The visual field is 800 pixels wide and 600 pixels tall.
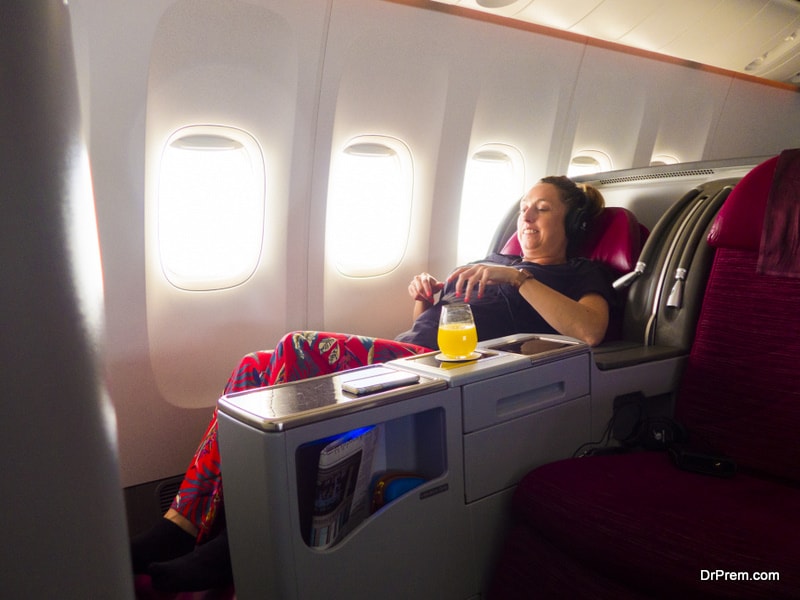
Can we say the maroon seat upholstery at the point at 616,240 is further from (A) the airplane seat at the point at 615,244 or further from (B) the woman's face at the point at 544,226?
(B) the woman's face at the point at 544,226

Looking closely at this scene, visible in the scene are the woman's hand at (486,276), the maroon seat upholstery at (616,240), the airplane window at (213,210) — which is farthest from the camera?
the airplane window at (213,210)

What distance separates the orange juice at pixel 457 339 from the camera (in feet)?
5.97

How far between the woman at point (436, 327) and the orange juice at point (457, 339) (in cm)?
23

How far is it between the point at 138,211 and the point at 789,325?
252cm

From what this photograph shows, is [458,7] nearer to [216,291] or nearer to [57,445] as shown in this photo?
[216,291]

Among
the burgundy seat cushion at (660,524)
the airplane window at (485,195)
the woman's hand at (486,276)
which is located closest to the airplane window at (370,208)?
the airplane window at (485,195)

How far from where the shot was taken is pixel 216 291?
3.02 m

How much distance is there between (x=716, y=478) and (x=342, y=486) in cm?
102

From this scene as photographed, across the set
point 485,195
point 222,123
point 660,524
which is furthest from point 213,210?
point 660,524

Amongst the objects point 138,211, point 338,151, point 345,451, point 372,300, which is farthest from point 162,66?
point 345,451

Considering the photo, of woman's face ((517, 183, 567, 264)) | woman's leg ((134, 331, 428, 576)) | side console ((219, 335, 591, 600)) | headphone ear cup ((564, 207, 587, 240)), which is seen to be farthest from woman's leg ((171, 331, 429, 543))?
headphone ear cup ((564, 207, 587, 240))

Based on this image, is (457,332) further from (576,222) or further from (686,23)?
(686,23)

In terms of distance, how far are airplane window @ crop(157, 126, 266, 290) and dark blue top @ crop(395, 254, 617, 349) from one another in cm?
Answer: 106

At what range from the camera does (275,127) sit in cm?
299
